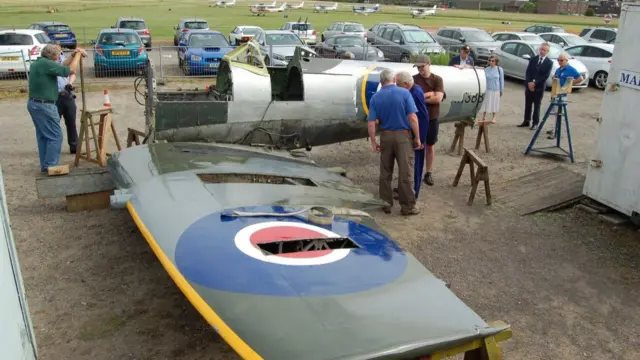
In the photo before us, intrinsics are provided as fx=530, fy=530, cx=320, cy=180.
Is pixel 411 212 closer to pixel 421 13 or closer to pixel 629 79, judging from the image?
pixel 629 79

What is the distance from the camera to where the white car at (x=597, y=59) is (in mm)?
18109

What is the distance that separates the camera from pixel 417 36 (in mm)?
21688

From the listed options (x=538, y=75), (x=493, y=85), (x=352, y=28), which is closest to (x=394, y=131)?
(x=493, y=85)

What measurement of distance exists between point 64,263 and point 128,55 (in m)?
14.1

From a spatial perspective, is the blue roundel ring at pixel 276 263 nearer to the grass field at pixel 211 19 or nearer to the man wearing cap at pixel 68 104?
the man wearing cap at pixel 68 104

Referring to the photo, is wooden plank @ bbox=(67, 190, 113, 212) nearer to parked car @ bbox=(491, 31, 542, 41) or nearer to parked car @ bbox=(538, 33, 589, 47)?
parked car @ bbox=(491, 31, 542, 41)

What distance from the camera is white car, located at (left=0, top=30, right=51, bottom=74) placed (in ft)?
54.3

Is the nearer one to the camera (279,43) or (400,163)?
(400,163)

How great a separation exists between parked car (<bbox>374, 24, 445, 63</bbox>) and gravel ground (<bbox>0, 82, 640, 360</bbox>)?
43.5ft

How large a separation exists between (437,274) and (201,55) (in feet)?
46.4

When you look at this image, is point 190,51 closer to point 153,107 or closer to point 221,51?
point 221,51

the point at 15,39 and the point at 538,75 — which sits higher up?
the point at 538,75

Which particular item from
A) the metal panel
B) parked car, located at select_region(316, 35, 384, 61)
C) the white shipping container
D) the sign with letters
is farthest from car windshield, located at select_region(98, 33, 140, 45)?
the metal panel

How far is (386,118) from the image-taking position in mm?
6750
